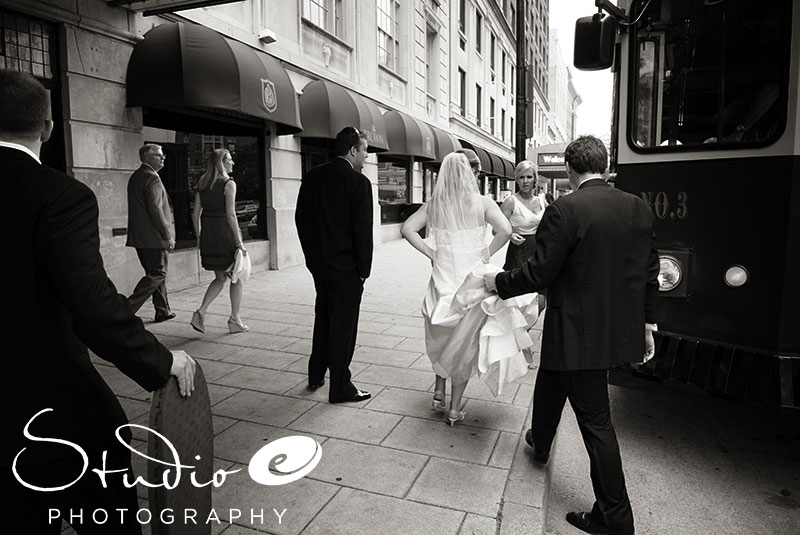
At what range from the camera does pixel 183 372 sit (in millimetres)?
1965

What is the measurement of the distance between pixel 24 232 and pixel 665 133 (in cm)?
394

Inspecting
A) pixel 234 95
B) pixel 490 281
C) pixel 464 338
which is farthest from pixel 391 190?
pixel 490 281

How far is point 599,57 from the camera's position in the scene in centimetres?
418

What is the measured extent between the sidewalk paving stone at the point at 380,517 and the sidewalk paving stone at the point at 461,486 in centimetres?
9

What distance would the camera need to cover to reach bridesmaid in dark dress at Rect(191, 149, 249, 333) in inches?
257

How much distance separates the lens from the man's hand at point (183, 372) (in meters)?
1.95

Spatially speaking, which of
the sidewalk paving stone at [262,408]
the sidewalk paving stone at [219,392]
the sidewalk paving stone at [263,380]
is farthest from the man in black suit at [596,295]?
the sidewalk paving stone at [219,392]

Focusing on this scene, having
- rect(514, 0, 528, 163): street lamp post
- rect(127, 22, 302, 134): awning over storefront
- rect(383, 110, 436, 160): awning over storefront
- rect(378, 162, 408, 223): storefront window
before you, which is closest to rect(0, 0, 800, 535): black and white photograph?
rect(127, 22, 302, 134): awning over storefront

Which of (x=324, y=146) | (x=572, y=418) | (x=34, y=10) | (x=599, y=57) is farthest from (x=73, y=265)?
(x=324, y=146)

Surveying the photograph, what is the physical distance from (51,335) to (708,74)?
13.5 feet

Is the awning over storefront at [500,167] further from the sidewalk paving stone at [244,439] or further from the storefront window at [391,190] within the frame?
the sidewalk paving stone at [244,439]

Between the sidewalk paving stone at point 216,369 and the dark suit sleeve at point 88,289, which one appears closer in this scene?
the dark suit sleeve at point 88,289

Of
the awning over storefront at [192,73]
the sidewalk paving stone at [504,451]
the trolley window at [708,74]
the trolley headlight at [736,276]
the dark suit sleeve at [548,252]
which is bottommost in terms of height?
the sidewalk paving stone at [504,451]

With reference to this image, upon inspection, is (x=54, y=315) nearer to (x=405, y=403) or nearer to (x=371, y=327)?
(x=405, y=403)
